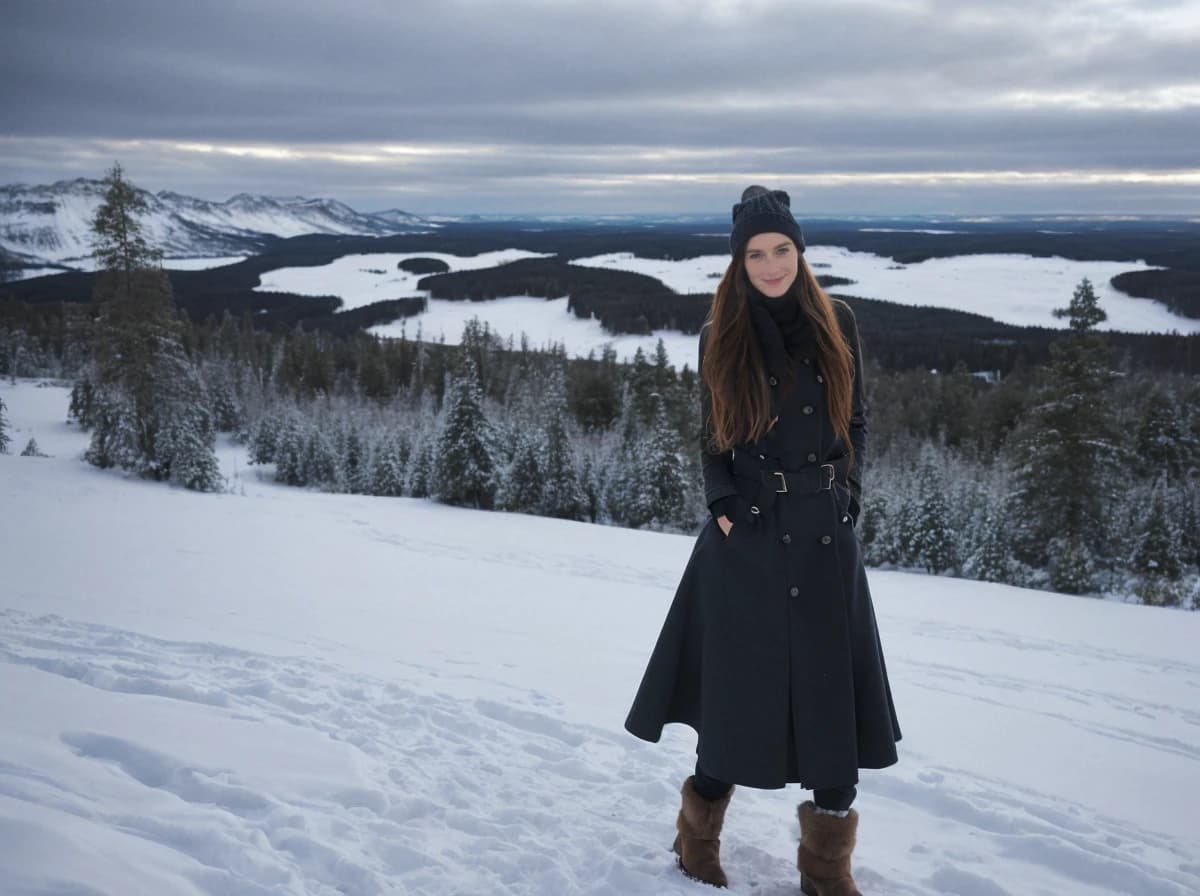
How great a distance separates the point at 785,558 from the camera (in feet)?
9.52

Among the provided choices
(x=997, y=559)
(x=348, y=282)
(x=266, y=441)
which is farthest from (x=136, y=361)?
(x=348, y=282)

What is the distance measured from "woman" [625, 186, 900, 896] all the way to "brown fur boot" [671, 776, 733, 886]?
0.59 ft

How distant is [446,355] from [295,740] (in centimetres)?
7402

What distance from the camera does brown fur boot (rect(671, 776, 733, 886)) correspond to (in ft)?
10.3

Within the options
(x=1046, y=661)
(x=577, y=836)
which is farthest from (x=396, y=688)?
(x=1046, y=661)

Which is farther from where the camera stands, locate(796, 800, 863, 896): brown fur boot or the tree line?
the tree line

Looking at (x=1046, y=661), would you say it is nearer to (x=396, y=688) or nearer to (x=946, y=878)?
(x=946, y=878)

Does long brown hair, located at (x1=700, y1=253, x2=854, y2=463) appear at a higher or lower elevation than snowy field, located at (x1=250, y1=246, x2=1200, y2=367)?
lower

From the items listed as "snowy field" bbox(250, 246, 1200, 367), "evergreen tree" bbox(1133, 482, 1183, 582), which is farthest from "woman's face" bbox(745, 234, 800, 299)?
"snowy field" bbox(250, 246, 1200, 367)

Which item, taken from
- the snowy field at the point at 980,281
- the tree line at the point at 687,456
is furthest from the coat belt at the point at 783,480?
the snowy field at the point at 980,281

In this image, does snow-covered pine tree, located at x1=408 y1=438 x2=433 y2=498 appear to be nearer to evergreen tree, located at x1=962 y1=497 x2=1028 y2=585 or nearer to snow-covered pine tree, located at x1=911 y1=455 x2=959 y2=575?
snow-covered pine tree, located at x1=911 y1=455 x2=959 y2=575

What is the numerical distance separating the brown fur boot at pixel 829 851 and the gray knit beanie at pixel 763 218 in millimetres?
2141

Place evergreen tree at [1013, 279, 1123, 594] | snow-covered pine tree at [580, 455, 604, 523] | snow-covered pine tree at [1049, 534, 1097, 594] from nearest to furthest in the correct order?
snow-covered pine tree at [1049, 534, 1097, 594] < evergreen tree at [1013, 279, 1123, 594] < snow-covered pine tree at [580, 455, 604, 523]

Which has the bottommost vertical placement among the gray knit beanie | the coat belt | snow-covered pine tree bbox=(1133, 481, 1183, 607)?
snow-covered pine tree bbox=(1133, 481, 1183, 607)
